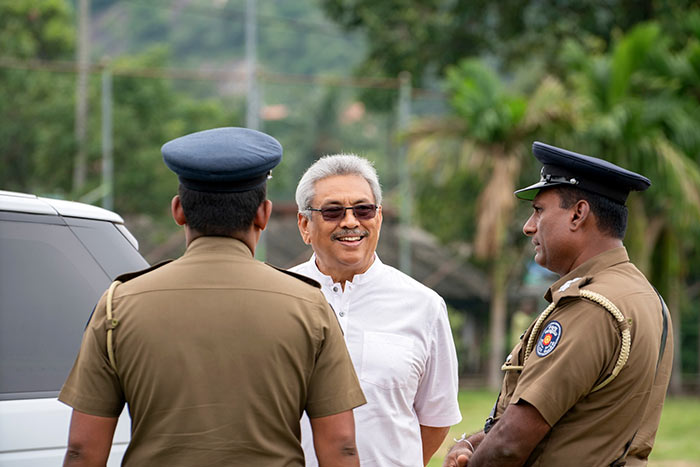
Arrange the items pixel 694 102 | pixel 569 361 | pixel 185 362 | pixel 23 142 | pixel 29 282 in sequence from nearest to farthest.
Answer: pixel 185 362
pixel 569 361
pixel 29 282
pixel 694 102
pixel 23 142

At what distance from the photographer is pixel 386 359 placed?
3.13 meters

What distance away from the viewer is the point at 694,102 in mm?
16766

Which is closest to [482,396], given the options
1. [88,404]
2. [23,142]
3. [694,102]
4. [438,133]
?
[438,133]

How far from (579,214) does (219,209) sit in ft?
3.70

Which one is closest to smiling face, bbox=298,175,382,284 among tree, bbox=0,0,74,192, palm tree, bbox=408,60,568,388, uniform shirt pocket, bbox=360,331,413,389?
uniform shirt pocket, bbox=360,331,413,389

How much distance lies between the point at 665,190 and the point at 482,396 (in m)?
4.88

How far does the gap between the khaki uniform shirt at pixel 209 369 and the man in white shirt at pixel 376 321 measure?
2.71 ft

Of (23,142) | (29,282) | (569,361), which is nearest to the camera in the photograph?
(569,361)

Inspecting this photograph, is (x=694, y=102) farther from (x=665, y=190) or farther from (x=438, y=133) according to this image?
(x=438, y=133)

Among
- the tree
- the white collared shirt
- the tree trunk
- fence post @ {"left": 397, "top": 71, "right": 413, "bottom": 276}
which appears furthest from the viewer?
the tree

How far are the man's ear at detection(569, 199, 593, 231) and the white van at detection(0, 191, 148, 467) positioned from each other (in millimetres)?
1405

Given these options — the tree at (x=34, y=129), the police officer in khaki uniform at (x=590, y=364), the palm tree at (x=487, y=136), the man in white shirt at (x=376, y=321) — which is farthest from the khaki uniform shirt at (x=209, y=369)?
the tree at (x=34, y=129)

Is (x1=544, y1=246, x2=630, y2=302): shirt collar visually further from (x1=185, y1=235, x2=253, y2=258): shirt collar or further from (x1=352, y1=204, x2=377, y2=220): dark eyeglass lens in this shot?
(x1=185, y1=235, x2=253, y2=258): shirt collar

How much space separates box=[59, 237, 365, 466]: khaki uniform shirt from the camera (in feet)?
7.32
